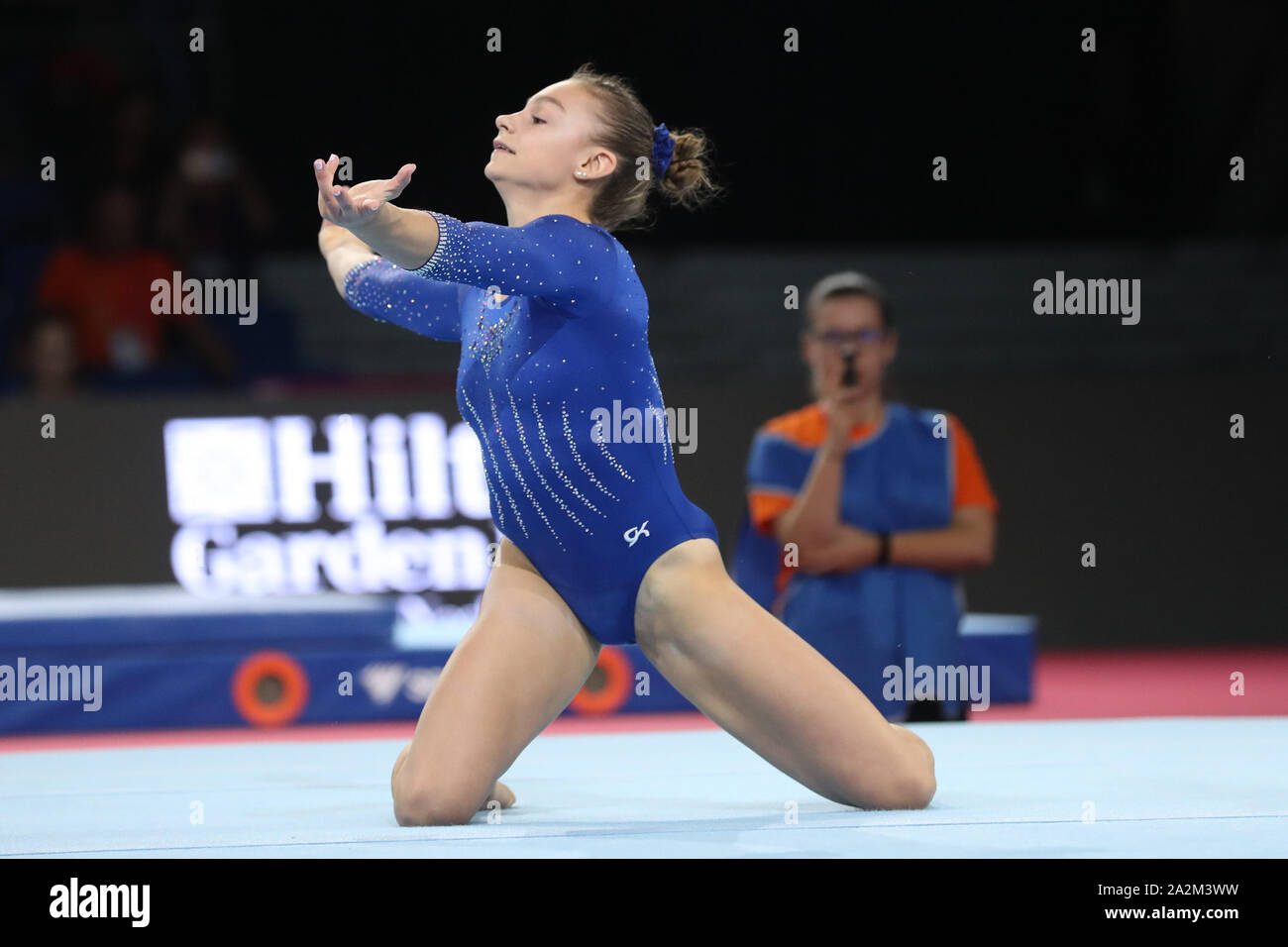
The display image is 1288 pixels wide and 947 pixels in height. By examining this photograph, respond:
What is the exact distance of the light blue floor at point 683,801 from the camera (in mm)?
2348

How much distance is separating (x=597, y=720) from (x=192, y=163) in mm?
4198

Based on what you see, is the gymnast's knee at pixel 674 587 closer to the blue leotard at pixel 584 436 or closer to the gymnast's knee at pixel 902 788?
the blue leotard at pixel 584 436

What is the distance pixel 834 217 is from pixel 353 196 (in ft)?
23.6

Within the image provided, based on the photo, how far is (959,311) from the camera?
892 cm

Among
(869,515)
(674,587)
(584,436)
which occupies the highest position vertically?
(584,436)

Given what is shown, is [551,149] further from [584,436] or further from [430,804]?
[430,804]

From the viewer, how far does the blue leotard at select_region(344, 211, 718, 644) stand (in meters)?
2.74

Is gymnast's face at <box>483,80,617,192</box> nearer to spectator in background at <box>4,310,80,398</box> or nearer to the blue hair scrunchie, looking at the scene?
the blue hair scrunchie

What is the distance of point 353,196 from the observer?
2.40 meters

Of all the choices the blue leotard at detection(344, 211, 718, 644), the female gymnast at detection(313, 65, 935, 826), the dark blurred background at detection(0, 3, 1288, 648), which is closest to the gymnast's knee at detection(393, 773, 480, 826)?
the female gymnast at detection(313, 65, 935, 826)

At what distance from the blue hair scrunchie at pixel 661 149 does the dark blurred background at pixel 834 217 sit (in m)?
3.97

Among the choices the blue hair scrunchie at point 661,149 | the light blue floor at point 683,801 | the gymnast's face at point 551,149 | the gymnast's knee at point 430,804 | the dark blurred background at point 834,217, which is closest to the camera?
the light blue floor at point 683,801

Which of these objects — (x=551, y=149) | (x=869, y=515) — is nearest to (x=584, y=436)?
(x=551, y=149)

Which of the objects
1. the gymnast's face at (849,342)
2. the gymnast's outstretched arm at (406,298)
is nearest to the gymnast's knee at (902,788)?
the gymnast's outstretched arm at (406,298)
